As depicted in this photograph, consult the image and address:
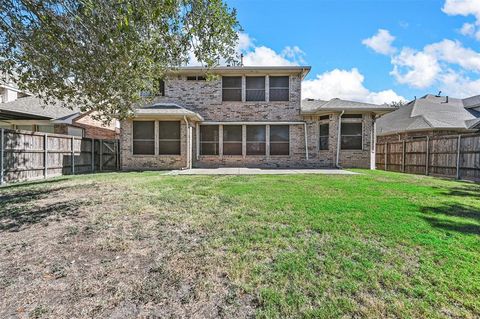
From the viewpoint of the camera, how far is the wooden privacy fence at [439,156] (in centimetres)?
1166

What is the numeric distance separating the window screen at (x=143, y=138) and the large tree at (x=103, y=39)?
7.43 m

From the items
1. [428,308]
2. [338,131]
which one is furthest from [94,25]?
[338,131]


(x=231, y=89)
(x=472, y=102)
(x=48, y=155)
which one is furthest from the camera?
(x=472, y=102)

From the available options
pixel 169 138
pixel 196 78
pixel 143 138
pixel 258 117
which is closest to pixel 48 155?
pixel 143 138

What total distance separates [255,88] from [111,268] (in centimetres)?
1455

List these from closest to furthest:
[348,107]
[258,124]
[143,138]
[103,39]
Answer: [103,39] < [348,107] < [143,138] < [258,124]

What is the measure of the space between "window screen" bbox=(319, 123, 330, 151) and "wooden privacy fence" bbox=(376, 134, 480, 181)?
4574mm

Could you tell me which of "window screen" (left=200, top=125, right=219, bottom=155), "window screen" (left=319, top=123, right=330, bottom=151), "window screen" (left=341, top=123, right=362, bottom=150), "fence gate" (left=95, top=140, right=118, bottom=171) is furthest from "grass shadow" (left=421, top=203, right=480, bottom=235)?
"fence gate" (left=95, top=140, right=118, bottom=171)

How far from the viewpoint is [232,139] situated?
16.5 m

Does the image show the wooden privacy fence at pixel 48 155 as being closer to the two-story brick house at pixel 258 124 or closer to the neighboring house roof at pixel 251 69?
the two-story brick house at pixel 258 124

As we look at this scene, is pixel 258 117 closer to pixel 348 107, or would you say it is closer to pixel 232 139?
pixel 232 139

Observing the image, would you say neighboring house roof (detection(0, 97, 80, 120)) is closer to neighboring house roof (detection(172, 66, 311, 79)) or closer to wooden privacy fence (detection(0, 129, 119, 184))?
wooden privacy fence (detection(0, 129, 119, 184))

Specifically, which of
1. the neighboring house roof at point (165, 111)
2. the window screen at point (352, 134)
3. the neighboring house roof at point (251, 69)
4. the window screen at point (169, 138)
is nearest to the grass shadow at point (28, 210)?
the neighboring house roof at point (165, 111)

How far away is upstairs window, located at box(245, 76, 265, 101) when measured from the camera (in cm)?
1639
